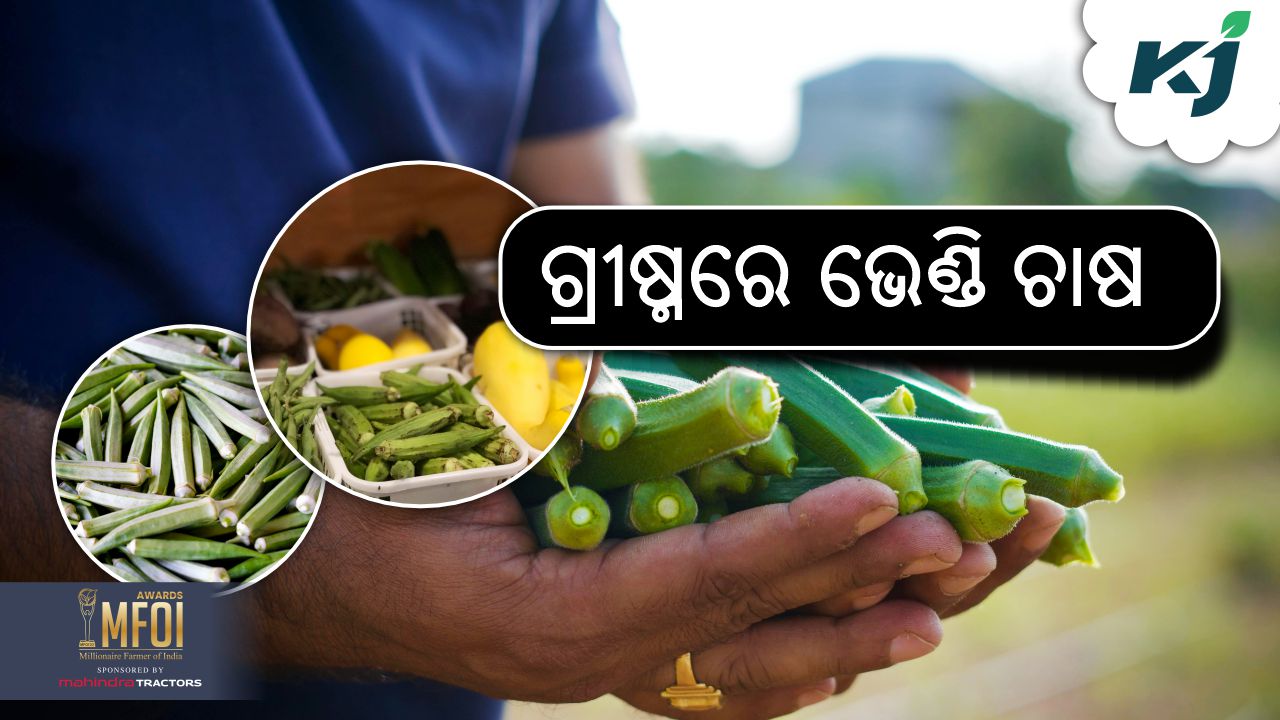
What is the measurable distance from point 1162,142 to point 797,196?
402 mm

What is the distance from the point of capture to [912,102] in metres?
1.17

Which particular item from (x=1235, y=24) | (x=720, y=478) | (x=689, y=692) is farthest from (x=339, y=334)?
(x=1235, y=24)

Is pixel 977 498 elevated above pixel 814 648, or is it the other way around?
pixel 977 498

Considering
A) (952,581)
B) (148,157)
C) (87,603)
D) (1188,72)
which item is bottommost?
(87,603)

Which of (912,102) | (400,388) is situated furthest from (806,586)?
(912,102)

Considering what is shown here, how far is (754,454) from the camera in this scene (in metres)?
1.04

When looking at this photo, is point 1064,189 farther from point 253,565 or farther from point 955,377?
point 253,565

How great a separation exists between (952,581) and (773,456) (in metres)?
0.24

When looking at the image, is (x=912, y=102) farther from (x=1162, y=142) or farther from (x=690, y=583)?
(x=690, y=583)

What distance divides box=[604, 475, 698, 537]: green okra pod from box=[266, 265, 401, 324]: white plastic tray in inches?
14.2

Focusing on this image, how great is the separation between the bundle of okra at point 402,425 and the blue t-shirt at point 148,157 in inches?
6.6

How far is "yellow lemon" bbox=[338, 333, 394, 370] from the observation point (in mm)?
1064

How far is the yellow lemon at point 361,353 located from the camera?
1064 mm

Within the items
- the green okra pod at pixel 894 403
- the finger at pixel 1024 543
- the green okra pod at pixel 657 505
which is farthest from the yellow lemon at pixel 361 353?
the finger at pixel 1024 543
